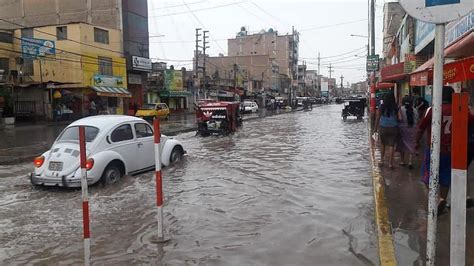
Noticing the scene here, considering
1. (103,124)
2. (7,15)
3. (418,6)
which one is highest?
(7,15)

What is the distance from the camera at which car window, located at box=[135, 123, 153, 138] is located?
Answer: 10.9 meters

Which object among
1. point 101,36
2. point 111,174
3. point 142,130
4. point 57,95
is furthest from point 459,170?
point 101,36

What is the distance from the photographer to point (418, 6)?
3.59m

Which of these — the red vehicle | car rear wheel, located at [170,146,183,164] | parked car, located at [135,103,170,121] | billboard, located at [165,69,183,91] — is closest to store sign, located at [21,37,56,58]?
parked car, located at [135,103,170,121]

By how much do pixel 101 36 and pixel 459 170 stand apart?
142 ft

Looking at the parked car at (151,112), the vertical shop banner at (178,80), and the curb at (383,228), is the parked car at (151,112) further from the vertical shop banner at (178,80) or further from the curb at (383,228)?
the curb at (383,228)

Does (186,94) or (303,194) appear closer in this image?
(303,194)

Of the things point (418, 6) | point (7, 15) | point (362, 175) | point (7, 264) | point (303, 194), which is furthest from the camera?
point (7, 15)

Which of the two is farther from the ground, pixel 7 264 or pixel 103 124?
pixel 103 124

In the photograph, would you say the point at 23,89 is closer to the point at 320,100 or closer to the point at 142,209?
the point at 142,209

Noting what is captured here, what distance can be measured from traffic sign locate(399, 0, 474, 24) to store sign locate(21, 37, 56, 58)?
3750cm

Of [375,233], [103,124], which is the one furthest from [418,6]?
[103,124]

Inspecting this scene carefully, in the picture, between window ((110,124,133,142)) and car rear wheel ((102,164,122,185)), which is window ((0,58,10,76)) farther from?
car rear wheel ((102,164,122,185))

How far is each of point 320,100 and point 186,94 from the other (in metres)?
42.9
